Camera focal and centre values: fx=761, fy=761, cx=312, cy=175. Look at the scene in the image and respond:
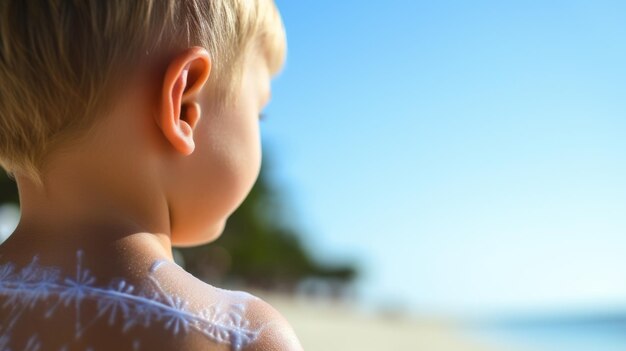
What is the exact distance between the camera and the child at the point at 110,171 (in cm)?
139

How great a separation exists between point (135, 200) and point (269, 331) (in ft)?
1.21

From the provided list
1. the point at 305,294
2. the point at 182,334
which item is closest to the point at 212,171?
the point at 182,334

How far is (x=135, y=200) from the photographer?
4.93 ft

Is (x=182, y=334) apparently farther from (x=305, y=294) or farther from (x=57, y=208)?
(x=305, y=294)

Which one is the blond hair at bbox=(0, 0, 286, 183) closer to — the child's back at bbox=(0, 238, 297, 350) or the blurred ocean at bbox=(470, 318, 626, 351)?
the child's back at bbox=(0, 238, 297, 350)

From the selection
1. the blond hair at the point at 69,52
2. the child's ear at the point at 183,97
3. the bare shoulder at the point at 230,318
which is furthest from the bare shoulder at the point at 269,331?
the blond hair at the point at 69,52

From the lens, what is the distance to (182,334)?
1.37m

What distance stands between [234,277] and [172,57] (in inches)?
1909

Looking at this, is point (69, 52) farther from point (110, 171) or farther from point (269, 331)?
point (269, 331)

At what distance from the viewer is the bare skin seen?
1416mm

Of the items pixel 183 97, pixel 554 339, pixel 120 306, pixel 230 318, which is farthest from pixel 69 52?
pixel 554 339

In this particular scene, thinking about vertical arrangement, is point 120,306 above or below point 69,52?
below

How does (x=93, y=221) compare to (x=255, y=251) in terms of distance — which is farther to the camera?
(x=255, y=251)

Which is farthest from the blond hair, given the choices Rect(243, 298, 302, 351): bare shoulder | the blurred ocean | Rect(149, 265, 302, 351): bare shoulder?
the blurred ocean
